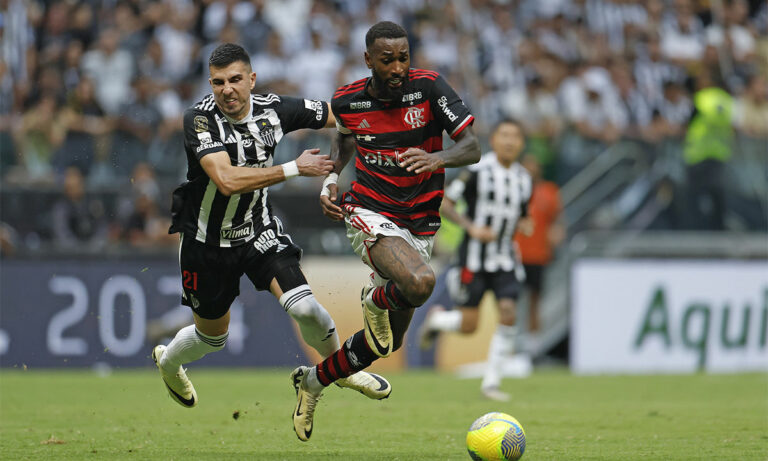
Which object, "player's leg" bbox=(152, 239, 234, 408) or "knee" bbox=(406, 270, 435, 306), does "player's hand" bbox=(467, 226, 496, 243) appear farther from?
"knee" bbox=(406, 270, 435, 306)

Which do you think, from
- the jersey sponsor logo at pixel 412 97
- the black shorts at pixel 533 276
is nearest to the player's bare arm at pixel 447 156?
the jersey sponsor logo at pixel 412 97

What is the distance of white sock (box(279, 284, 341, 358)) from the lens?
25.7ft

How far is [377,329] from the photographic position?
25.7ft

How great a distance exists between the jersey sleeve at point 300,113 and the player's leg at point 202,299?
999mm

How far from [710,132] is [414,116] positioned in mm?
9771

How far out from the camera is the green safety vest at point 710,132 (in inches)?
643

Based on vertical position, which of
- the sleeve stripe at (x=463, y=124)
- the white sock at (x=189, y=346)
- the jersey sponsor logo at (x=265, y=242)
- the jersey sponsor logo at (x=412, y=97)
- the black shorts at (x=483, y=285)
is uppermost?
the jersey sponsor logo at (x=412, y=97)

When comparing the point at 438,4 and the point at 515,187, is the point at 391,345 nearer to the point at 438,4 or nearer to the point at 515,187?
the point at 515,187

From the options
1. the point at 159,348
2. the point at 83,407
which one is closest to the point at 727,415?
the point at 159,348

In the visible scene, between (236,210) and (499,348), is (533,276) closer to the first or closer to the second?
(499,348)

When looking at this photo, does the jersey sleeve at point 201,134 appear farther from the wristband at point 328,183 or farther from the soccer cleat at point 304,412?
the soccer cleat at point 304,412

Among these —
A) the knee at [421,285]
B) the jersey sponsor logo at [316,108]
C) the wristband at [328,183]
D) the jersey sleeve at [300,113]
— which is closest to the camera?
the knee at [421,285]

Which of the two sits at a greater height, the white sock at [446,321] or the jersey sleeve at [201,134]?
the jersey sleeve at [201,134]

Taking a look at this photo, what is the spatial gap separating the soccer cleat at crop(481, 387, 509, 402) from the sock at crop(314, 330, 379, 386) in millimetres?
3983
